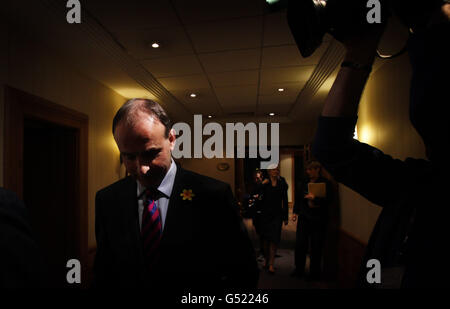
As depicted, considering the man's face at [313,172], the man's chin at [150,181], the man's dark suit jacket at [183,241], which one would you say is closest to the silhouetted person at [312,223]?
the man's face at [313,172]

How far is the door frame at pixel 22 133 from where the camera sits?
6.70ft

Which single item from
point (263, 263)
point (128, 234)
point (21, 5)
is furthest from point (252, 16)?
point (263, 263)

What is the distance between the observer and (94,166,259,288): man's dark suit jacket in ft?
2.99

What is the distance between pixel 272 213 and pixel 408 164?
3.62 metres

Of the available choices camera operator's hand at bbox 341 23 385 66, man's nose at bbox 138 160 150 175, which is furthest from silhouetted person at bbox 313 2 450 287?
man's nose at bbox 138 160 150 175

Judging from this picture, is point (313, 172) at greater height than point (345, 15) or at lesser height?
lesser

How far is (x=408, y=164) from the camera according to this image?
578 mm

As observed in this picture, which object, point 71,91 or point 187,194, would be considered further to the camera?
point 71,91

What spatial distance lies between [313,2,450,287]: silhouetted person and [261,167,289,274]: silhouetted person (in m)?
3.58

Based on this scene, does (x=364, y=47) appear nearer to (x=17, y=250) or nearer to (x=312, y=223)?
(x=17, y=250)

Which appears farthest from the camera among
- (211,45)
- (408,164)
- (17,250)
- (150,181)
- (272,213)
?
(272,213)

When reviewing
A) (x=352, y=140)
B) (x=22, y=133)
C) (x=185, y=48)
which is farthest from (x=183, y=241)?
(x=185, y=48)

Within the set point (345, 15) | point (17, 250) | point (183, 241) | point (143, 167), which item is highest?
point (345, 15)

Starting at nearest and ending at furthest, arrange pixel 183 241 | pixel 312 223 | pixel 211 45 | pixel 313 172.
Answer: pixel 183 241
pixel 211 45
pixel 312 223
pixel 313 172
